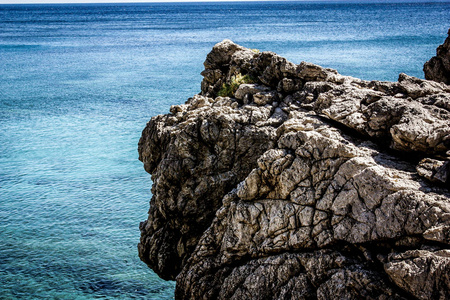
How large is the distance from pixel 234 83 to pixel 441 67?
9.99 m

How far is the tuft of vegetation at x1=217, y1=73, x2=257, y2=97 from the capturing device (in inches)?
640

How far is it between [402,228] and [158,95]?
39.0m

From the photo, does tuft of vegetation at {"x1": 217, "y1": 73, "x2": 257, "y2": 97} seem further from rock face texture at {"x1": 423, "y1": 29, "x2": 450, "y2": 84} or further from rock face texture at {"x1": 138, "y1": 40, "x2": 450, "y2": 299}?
rock face texture at {"x1": 423, "y1": 29, "x2": 450, "y2": 84}

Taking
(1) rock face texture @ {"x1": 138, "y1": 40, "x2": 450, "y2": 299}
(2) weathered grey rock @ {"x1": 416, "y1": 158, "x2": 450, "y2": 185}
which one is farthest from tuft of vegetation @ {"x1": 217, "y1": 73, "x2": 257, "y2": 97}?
(2) weathered grey rock @ {"x1": 416, "y1": 158, "x2": 450, "y2": 185}

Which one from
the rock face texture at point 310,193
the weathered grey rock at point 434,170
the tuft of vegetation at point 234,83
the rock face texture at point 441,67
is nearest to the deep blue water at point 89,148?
the rock face texture at point 310,193

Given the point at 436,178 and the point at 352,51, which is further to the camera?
the point at 352,51

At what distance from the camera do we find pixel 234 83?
16469mm

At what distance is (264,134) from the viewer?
45.0 feet

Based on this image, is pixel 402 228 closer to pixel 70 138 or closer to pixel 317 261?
pixel 317 261

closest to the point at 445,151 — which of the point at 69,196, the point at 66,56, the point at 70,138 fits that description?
the point at 69,196

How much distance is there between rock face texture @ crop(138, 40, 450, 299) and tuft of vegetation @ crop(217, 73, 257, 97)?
1.93 feet

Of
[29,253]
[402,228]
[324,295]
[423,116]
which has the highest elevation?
[423,116]

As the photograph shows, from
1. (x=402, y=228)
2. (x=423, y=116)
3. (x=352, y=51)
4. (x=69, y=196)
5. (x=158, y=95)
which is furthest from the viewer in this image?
(x=352, y=51)

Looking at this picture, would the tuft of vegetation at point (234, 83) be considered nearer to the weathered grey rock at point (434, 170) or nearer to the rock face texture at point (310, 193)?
the rock face texture at point (310, 193)
